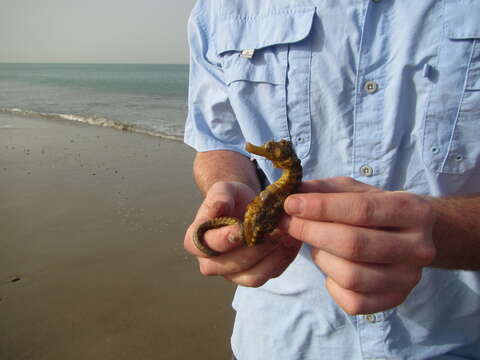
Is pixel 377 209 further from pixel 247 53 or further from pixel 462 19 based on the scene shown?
pixel 247 53

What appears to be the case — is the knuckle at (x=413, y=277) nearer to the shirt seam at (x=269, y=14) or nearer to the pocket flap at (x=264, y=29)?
the pocket flap at (x=264, y=29)

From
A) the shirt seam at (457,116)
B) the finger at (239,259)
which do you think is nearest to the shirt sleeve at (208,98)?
the finger at (239,259)

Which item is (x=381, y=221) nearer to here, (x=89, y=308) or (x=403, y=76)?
(x=403, y=76)

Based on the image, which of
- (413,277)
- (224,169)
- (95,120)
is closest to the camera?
(413,277)

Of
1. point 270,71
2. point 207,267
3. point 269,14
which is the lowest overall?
point 207,267

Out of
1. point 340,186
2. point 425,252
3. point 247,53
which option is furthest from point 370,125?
point 247,53

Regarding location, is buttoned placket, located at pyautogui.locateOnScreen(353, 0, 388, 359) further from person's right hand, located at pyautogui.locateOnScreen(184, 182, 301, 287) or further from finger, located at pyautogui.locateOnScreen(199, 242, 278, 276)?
finger, located at pyautogui.locateOnScreen(199, 242, 278, 276)
